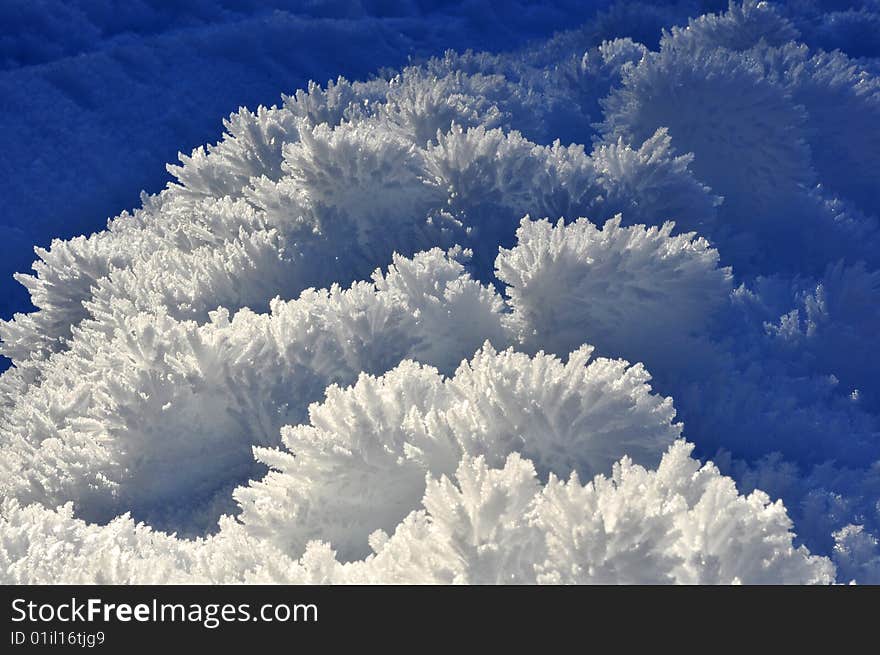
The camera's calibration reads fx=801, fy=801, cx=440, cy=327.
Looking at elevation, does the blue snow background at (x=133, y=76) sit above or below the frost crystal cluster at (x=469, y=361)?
above

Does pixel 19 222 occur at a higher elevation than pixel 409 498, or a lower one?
higher

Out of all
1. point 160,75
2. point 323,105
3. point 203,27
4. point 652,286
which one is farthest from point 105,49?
point 652,286

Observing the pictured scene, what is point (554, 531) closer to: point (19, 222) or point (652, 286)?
point (652, 286)

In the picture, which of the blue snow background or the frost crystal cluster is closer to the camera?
the frost crystal cluster

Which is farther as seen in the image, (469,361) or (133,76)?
(133,76)

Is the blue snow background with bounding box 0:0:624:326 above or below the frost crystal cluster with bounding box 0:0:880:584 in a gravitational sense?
above
